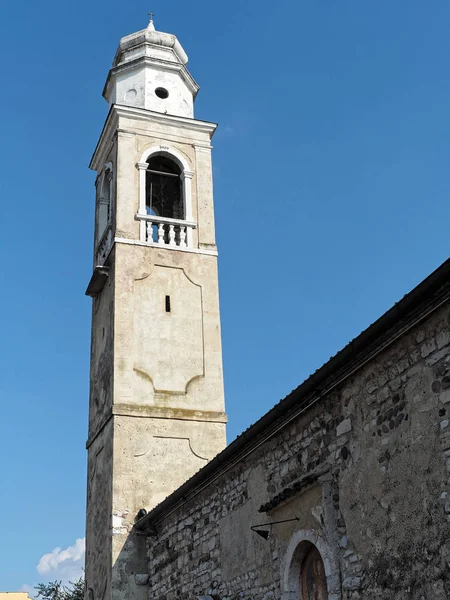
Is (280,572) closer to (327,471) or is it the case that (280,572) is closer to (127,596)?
(327,471)

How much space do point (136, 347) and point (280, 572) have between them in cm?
672

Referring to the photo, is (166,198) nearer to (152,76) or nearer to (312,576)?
(152,76)

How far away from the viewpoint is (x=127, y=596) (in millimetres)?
12305

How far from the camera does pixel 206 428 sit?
13.9 meters

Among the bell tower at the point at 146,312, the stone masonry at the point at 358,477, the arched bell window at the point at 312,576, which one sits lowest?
the arched bell window at the point at 312,576

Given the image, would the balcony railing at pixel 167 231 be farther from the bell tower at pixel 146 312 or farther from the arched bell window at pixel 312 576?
the arched bell window at pixel 312 576

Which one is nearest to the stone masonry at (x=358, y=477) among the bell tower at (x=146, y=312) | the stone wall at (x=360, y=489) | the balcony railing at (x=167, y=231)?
the stone wall at (x=360, y=489)

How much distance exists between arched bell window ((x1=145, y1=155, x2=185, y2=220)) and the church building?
0.16 feet

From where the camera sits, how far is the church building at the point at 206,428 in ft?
20.5

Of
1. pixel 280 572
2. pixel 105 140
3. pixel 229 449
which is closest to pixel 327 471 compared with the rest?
pixel 280 572

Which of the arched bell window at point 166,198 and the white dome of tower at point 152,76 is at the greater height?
Answer: the white dome of tower at point 152,76

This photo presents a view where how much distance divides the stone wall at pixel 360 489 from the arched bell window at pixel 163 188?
8.39m

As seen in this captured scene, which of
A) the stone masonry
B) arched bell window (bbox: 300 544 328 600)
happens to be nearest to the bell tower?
the stone masonry

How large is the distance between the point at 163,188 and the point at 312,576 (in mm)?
11065
